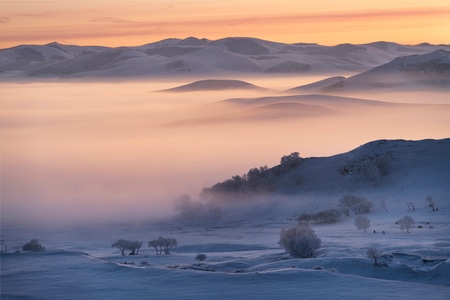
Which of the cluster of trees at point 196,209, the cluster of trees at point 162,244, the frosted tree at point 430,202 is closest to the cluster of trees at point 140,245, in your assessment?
the cluster of trees at point 162,244

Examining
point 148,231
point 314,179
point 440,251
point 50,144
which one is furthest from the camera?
point 50,144

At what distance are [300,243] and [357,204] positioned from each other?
23.0 meters

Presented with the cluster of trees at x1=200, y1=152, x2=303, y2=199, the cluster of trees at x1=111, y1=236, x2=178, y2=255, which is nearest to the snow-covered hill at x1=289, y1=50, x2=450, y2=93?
the cluster of trees at x1=200, y1=152, x2=303, y2=199

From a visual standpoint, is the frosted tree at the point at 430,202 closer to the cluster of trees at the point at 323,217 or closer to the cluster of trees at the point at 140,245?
the cluster of trees at the point at 323,217

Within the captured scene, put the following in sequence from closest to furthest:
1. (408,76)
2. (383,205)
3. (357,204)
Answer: (383,205)
(357,204)
(408,76)

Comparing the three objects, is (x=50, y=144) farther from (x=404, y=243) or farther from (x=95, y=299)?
(x=95, y=299)

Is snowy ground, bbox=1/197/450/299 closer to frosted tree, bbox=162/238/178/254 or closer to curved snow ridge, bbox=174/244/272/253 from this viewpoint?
curved snow ridge, bbox=174/244/272/253

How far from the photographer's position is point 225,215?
64.2m

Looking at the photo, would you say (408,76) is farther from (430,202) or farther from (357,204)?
(430,202)

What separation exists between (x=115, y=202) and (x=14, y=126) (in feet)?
357

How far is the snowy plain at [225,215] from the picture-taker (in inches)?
1078

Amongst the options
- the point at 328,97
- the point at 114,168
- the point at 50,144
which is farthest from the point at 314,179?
the point at 328,97

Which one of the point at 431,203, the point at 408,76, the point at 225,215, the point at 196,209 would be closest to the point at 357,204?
the point at 431,203

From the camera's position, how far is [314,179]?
2758 inches
